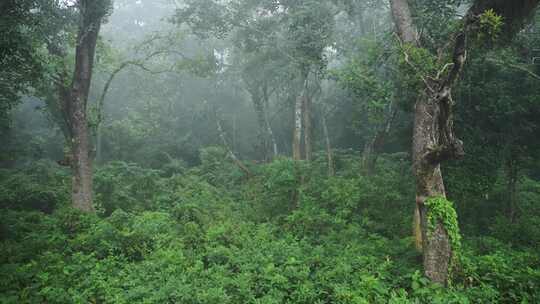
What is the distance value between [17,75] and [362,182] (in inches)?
473

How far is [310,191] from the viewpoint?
13953 mm

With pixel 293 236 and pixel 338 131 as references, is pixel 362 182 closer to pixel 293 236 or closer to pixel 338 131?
pixel 293 236

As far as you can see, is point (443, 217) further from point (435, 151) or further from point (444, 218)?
point (435, 151)

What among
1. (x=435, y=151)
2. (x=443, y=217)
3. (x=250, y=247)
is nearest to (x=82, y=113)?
(x=250, y=247)

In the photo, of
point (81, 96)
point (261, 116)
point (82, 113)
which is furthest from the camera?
point (261, 116)

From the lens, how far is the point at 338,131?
25891mm

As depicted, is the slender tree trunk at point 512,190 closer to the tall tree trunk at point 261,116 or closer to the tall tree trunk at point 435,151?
the tall tree trunk at point 435,151

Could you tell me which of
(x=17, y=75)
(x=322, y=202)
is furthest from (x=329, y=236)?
(x=17, y=75)

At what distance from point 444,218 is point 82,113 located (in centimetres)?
1175

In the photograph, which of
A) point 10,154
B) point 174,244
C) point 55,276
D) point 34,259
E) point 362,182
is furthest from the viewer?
point 10,154

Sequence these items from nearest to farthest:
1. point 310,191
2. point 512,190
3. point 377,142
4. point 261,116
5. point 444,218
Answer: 1. point 444,218
2. point 512,190
3. point 310,191
4. point 377,142
5. point 261,116

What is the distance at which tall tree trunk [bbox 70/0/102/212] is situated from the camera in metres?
13.0

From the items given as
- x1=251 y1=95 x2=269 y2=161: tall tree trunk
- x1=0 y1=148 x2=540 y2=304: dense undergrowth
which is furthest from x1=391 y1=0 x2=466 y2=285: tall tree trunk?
x1=251 y1=95 x2=269 y2=161: tall tree trunk

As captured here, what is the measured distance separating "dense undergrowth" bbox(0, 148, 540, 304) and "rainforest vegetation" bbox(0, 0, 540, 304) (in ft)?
0.16
